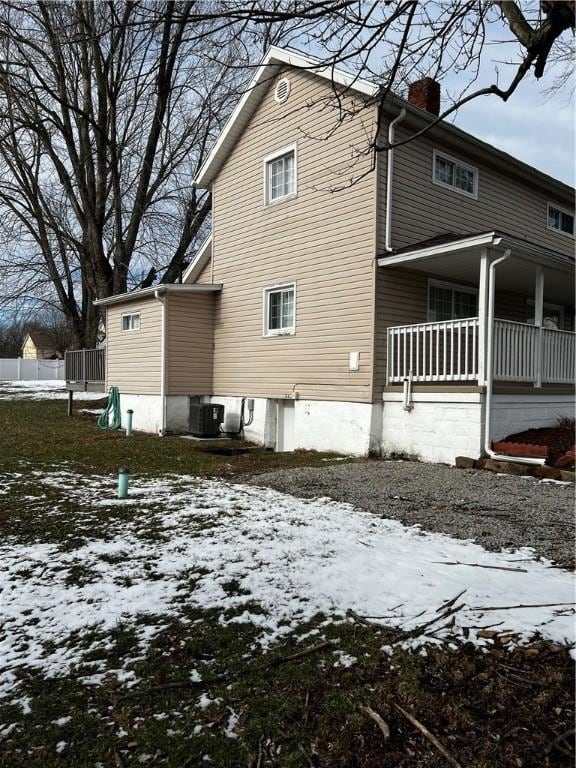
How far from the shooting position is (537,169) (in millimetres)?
12617

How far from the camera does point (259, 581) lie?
3.55 meters

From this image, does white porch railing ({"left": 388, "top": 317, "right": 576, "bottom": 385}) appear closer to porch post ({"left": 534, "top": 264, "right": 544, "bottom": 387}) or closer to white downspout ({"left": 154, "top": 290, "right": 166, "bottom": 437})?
porch post ({"left": 534, "top": 264, "right": 544, "bottom": 387})

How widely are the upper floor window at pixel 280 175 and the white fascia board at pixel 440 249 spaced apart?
3285 millimetres

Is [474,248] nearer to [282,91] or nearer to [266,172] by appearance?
[266,172]

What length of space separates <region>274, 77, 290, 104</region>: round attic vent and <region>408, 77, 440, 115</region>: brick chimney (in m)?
2.58

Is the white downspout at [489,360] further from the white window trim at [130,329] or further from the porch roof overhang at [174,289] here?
the white window trim at [130,329]

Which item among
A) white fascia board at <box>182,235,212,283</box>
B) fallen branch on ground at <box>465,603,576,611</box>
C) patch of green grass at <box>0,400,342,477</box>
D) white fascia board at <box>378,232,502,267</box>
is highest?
white fascia board at <box>182,235,212,283</box>

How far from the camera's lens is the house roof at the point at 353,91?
9.53 metres

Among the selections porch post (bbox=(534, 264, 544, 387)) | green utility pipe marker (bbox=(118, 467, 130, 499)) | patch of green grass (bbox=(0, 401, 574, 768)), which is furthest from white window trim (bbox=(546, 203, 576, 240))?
patch of green grass (bbox=(0, 401, 574, 768))

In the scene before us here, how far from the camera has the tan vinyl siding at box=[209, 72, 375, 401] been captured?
10.0 metres

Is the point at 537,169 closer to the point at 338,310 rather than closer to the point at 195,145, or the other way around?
the point at 338,310

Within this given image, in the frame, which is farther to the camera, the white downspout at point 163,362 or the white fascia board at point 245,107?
the white downspout at point 163,362

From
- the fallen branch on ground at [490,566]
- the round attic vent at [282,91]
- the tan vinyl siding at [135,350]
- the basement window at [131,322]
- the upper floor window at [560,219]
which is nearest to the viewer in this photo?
the fallen branch on ground at [490,566]

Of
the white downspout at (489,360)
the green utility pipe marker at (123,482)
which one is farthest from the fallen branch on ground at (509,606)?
the white downspout at (489,360)
